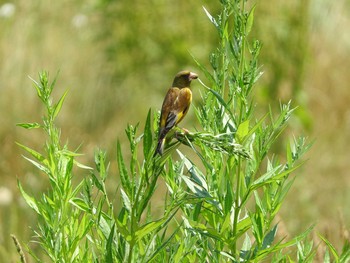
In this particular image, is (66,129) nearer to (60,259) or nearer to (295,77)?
(295,77)

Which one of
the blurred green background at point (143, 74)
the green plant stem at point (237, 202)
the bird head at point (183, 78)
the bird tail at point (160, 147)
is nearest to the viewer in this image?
the bird tail at point (160, 147)

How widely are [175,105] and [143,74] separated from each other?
4.52m

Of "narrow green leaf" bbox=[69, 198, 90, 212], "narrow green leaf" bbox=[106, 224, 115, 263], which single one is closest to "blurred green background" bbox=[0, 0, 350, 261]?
"narrow green leaf" bbox=[69, 198, 90, 212]

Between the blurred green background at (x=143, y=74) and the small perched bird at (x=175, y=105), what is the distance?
3.04 metres

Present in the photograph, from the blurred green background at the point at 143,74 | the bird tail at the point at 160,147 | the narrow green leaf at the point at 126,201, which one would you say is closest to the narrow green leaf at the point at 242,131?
the bird tail at the point at 160,147

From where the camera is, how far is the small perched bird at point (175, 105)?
1750 millimetres

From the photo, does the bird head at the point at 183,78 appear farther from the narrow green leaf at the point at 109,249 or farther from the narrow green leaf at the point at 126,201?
the narrow green leaf at the point at 109,249

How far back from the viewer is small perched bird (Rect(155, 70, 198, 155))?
5.74 ft

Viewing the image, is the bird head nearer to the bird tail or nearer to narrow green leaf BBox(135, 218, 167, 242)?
the bird tail

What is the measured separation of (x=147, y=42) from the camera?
247 inches

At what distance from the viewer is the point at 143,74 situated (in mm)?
6336

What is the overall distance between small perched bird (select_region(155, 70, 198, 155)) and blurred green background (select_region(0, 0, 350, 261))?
304 centimetres

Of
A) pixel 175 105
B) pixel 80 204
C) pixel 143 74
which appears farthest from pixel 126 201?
pixel 143 74

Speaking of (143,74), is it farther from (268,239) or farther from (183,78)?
(268,239)
